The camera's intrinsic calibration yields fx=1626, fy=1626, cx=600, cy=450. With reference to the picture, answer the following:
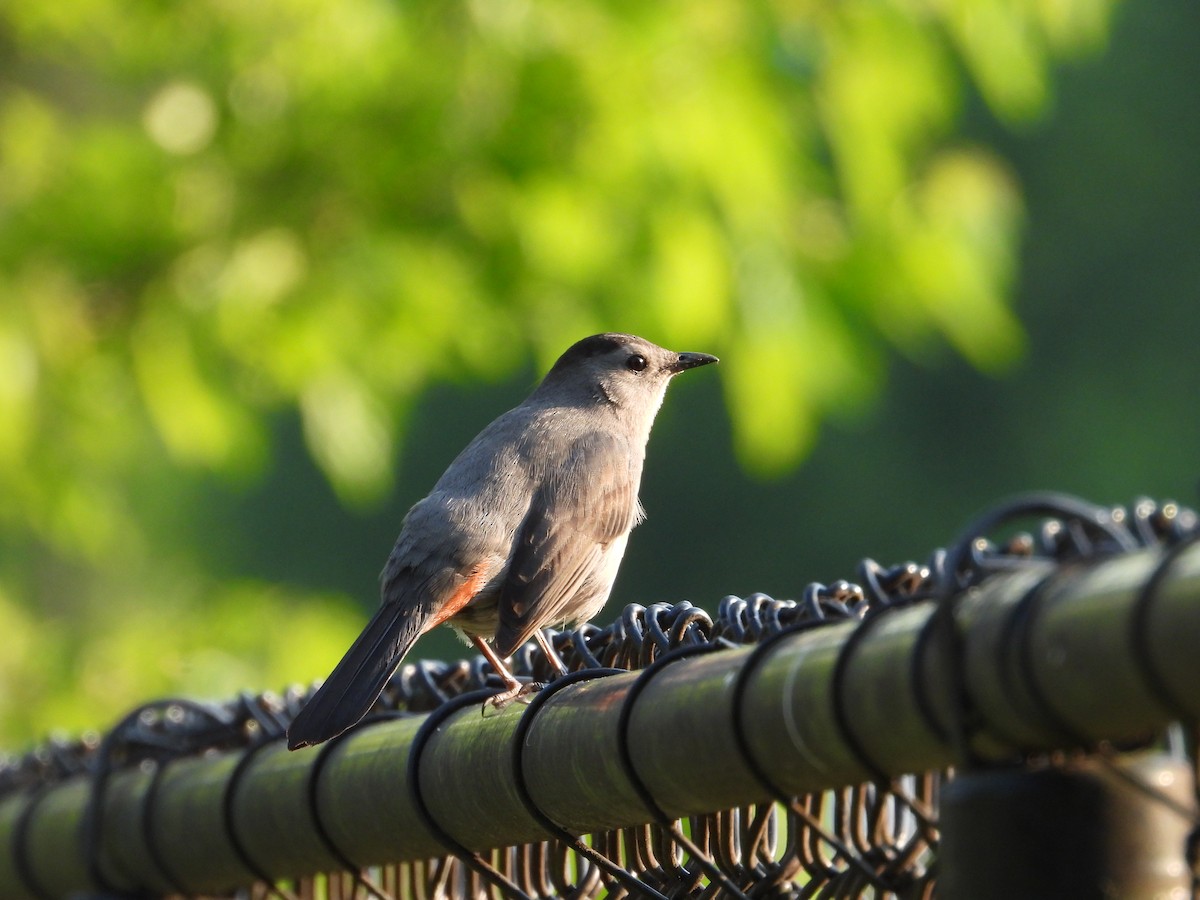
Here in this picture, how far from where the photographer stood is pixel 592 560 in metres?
4.16

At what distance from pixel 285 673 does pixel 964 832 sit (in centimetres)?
455

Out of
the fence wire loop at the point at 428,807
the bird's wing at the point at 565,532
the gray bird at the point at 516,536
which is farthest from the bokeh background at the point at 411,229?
the fence wire loop at the point at 428,807

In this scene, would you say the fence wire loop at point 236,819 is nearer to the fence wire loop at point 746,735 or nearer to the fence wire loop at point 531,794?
the fence wire loop at point 746,735

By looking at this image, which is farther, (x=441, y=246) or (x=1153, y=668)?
(x=441, y=246)

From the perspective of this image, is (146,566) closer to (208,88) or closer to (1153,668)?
(208,88)

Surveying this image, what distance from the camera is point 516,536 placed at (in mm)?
3992

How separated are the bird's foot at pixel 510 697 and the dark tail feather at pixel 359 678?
27 centimetres

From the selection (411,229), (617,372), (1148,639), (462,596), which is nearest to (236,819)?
(462,596)

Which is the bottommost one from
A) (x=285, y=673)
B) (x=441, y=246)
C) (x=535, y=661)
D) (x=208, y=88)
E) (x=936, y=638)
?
(x=936, y=638)

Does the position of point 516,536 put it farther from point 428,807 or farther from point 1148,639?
point 1148,639

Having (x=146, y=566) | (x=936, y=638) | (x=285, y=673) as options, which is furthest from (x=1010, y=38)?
(x=146, y=566)

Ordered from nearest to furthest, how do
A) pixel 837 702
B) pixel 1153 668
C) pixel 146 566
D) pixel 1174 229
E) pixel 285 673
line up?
pixel 1153 668 → pixel 837 702 → pixel 285 673 → pixel 146 566 → pixel 1174 229

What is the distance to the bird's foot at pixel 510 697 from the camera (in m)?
2.27

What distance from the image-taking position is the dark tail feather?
2533 millimetres
